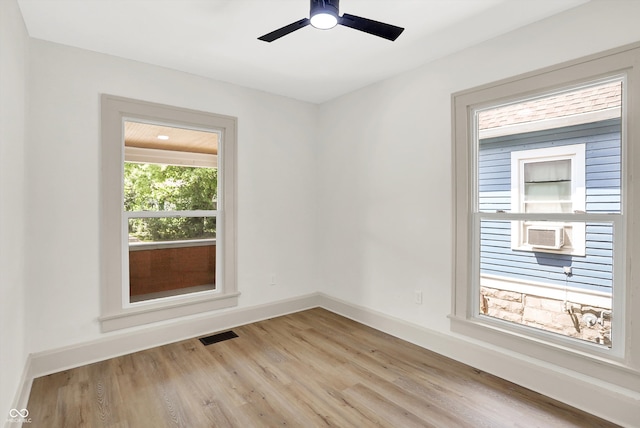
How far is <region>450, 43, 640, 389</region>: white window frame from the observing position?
1.97 meters

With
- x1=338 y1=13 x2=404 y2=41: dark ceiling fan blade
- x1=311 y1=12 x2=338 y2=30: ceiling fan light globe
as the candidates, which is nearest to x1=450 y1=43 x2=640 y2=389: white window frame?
x1=338 y1=13 x2=404 y2=41: dark ceiling fan blade

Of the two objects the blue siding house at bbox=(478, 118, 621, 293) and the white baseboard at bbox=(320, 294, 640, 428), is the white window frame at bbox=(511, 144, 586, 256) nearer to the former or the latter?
the blue siding house at bbox=(478, 118, 621, 293)

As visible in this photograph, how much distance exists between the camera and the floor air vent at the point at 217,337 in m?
3.19

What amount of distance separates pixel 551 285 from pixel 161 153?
3.51 meters

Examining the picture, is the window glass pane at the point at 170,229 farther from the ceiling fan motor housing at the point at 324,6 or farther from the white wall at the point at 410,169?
the ceiling fan motor housing at the point at 324,6

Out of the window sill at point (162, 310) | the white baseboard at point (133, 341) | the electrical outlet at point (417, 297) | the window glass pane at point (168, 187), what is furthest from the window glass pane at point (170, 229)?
the electrical outlet at point (417, 297)

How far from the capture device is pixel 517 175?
256 centimetres

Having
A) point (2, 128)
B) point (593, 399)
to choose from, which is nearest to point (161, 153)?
point (2, 128)

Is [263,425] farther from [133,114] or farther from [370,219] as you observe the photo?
[133,114]

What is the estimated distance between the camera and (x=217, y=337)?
129 inches

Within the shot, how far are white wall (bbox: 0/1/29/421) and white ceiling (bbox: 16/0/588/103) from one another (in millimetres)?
385

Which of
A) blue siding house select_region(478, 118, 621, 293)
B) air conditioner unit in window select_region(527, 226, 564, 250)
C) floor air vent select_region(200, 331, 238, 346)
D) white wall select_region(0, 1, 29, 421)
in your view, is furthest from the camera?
floor air vent select_region(200, 331, 238, 346)

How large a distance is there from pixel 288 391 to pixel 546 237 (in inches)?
85.5

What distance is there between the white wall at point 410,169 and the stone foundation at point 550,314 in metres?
0.31
